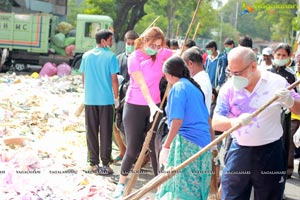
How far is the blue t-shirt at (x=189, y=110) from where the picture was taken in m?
4.79

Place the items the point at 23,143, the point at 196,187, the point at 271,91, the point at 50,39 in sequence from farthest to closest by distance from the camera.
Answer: the point at 50,39, the point at 23,143, the point at 196,187, the point at 271,91

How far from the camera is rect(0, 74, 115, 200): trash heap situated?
19.8 feet

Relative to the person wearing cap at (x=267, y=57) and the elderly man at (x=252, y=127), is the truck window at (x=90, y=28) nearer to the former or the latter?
the person wearing cap at (x=267, y=57)

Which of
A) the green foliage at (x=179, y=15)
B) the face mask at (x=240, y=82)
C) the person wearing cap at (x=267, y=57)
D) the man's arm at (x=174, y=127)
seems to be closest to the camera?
the face mask at (x=240, y=82)

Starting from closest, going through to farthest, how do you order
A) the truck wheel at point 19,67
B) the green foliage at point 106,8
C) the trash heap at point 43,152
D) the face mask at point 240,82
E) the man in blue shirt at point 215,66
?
the face mask at point 240,82, the trash heap at point 43,152, the man in blue shirt at point 215,66, the truck wheel at point 19,67, the green foliage at point 106,8

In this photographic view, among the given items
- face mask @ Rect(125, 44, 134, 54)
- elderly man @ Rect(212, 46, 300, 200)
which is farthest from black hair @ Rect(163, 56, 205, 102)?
face mask @ Rect(125, 44, 134, 54)

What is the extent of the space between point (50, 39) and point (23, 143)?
19.0m

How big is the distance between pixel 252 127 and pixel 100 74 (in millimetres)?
3234

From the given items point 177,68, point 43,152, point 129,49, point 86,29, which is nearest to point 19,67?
point 86,29

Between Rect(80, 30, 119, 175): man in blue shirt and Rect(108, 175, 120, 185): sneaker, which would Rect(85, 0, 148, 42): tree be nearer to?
Rect(80, 30, 119, 175): man in blue shirt

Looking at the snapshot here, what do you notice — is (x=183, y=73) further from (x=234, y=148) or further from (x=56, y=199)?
(x=56, y=199)

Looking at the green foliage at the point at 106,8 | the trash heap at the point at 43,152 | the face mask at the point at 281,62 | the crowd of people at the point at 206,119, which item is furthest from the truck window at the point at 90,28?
the crowd of people at the point at 206,119

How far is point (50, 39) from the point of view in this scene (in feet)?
88.3

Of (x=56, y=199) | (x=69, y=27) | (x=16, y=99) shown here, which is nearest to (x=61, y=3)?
(x=69, y=27)
